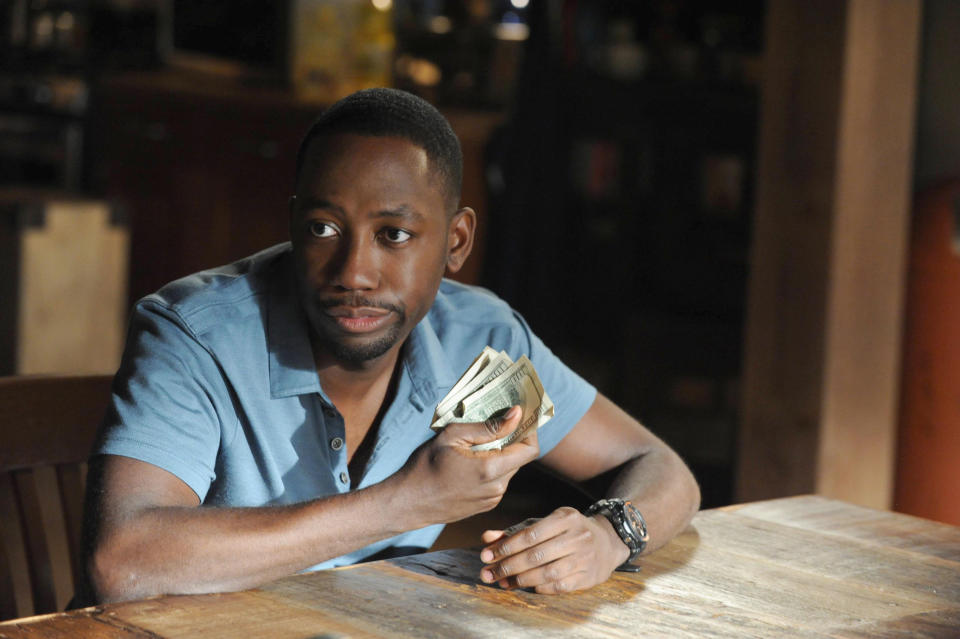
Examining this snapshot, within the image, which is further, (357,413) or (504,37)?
(504,37)

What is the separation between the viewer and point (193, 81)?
4883mm

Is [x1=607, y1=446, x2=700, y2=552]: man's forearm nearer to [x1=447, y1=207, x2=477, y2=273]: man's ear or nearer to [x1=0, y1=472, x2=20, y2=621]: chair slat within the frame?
[x1=447, y1=207, x2=477, y2=273]: man's ear

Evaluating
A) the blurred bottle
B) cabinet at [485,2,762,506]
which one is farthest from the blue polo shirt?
cabinet at [485,2,762,506]

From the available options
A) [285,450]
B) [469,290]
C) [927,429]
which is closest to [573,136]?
[927,429]

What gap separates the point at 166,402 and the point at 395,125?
50 centimetres

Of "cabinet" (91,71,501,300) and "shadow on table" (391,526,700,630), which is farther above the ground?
"cabinet" (91,71,501,300)

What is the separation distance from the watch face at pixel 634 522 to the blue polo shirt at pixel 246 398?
0.35m

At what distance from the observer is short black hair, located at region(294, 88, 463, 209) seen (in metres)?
1.61

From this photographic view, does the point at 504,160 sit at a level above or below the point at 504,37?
below

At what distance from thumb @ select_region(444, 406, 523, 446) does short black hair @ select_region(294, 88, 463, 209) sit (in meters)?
0.42

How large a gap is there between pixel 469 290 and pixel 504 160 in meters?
2.92

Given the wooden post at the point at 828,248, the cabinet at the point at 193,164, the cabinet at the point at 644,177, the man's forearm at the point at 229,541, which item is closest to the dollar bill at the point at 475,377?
the man's forearm at the point at 229,541

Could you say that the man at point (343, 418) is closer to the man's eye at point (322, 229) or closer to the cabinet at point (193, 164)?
the man's eye at point (322, 229)

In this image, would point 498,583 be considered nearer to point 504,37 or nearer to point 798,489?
point 798,489
